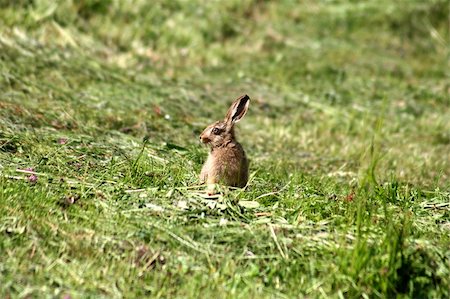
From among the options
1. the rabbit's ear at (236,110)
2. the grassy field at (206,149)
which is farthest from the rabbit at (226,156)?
the grassy field at (206,149)

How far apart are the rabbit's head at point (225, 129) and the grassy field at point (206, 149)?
322 mm

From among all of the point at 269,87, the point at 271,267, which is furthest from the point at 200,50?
the point at 271,267

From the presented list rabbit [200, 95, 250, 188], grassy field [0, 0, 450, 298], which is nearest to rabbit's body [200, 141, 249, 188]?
rabbit [200, 95, 250, 188]

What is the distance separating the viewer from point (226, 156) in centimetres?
547

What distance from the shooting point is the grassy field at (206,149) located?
164 inches

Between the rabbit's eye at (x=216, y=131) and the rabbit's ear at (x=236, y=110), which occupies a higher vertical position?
the rabbit's ear at (x=236, y=110)

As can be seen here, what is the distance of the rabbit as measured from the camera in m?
5.34

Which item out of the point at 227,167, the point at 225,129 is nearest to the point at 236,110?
the point at 225,129

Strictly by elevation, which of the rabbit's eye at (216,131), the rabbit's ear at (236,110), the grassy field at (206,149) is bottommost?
the grassy field at (206,149)

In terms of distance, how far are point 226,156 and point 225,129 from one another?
30 cm

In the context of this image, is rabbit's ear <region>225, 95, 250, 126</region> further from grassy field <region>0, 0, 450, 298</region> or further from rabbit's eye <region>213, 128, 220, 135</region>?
grassy field <region>0, 0, 450, 298</region>

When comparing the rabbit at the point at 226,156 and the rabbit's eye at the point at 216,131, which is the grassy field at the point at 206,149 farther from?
the rabbit's eye at the point at 216,131

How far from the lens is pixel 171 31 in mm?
11727

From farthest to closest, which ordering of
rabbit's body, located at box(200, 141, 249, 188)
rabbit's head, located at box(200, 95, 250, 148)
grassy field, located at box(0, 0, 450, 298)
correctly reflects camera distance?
rabbit's head, located at box(200, 95, 250, 148) → rabbit's body, located at box(200, 141, 249, 188) → grassy field, located at box(0, 0, 450, 298)
